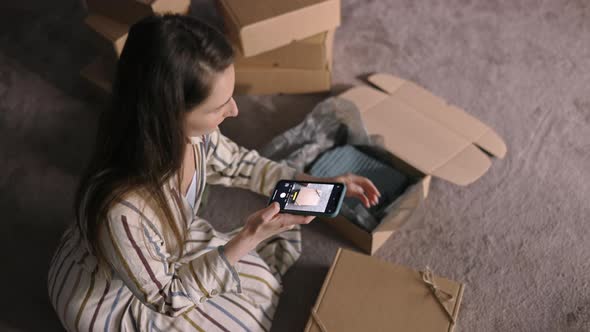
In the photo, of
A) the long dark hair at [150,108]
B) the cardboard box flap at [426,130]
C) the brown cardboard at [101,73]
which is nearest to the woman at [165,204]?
the long dark hair at [150,108]

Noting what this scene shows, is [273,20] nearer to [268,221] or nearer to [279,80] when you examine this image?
[279,80]

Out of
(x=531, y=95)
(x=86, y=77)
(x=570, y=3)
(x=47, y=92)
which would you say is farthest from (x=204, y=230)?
(x=570, y=3)

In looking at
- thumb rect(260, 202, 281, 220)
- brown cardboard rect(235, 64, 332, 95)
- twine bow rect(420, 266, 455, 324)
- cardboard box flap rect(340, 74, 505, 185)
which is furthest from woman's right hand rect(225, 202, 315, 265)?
brown cardboard rect(235, 64, 332, 95)

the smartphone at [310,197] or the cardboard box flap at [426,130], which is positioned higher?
the smartphone at [310,197]

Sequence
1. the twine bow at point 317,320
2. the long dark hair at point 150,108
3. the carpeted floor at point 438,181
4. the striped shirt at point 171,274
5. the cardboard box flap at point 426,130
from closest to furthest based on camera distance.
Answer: the long dark hair at point 150,108, the striped shirt at point 171,274, the twine bow at point 317,320, the carpeted floor at point 438,181, the cardboard box flap at point 426,130

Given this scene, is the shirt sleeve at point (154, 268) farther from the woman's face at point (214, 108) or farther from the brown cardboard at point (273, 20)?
the brown cardboard at point (273, 20)

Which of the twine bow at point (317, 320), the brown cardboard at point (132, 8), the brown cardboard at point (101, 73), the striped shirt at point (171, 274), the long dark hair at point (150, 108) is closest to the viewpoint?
the long dark hair at point (150, 108)

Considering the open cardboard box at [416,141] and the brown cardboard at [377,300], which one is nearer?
the brown cardboard at [377,300]

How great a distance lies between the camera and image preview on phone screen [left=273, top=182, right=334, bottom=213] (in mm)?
1010

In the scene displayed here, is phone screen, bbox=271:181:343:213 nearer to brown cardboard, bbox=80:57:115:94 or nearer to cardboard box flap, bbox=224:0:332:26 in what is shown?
cardboard box flap, bbox=224:0:332:26

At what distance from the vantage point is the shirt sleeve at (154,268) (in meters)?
0.89

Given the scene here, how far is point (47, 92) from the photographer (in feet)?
5.84

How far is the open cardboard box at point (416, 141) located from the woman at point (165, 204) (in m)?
0.27

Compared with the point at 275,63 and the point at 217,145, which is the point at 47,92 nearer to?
the point at 275,63
